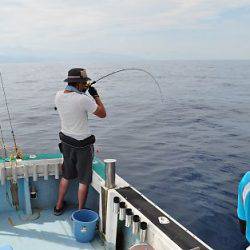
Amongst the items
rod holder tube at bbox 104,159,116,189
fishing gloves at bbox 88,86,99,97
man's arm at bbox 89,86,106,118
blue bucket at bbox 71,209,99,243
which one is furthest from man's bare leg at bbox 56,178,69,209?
fishing gloves at bbox 88,86,99,97

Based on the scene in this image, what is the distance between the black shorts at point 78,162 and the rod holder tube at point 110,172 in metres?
0.34

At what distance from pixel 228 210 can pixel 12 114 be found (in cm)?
1577

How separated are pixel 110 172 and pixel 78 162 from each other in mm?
541

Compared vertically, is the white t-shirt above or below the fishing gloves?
below

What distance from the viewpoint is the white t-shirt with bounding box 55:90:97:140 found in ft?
13.5

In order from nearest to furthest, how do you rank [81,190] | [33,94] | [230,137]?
1. [81,190]
2. [230,137]
3. [33,94]

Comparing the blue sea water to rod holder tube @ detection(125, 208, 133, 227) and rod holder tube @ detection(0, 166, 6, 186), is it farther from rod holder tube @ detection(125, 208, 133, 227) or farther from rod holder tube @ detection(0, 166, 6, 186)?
→ rod holder tube @ detection(0, 166, 6, 186)

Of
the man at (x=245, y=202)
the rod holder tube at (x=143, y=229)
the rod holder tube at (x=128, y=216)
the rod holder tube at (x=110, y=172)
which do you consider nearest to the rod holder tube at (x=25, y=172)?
the rod holder tube at (x=110, y=172)

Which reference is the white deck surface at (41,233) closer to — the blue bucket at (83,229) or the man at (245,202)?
the blue bucket at (83,229)

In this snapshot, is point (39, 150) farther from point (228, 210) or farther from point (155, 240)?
point (155, 240)

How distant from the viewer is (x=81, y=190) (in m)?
4.59

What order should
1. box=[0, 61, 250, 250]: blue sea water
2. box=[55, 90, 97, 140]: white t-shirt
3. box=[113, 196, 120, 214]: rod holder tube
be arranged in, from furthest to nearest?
box=[0, 61, 250, 250]: blue sea water
box=[55, 90, 97, 140]: white t-shirt
box=[113, 196, 120, 214]: rod holder tube

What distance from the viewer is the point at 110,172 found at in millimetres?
4219

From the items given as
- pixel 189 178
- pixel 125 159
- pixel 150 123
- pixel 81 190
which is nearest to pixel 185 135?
pixel 150 123
